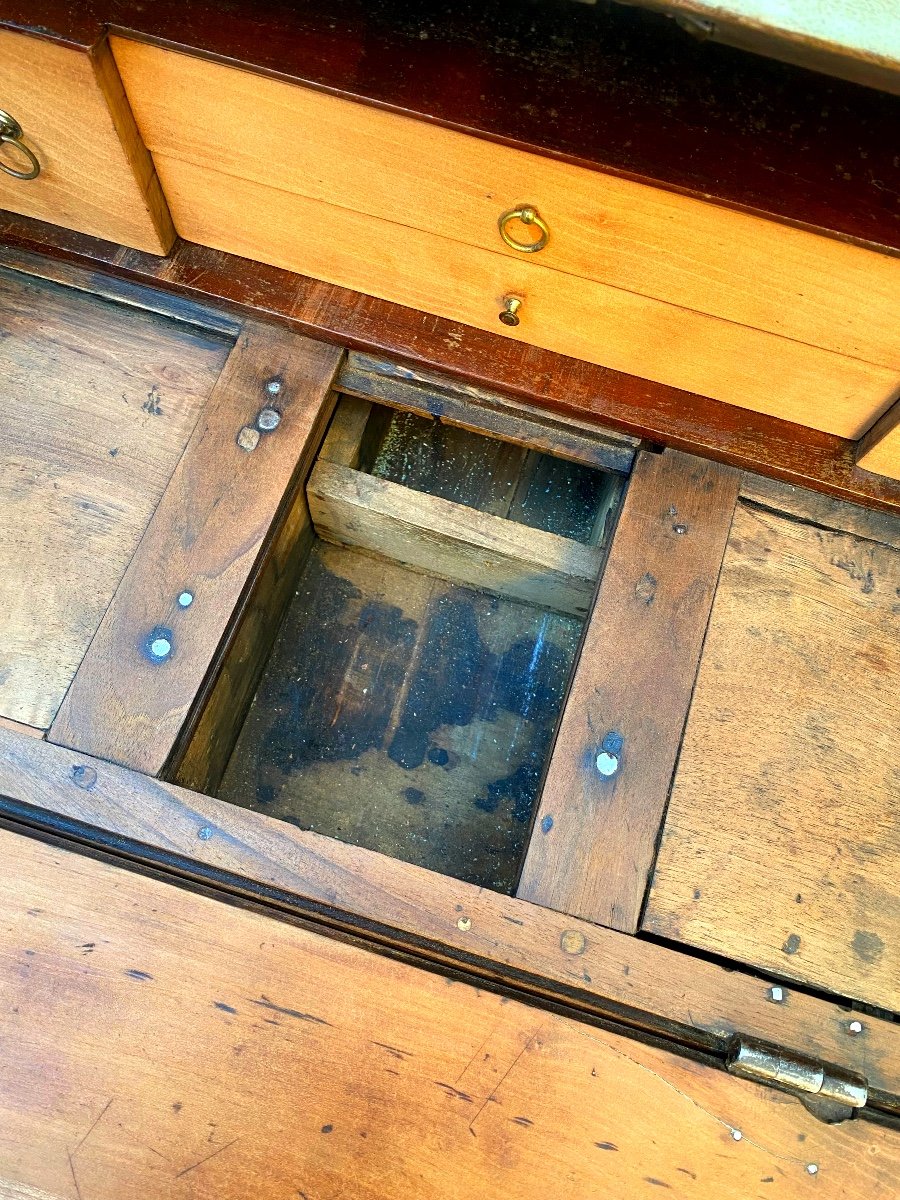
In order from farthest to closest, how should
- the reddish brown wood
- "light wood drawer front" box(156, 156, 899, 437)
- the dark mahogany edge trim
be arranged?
1. the dark mahogany edge trim
2. "light wood drawer front" box(156, 156, 899, 437)
3. the reddish brown wood

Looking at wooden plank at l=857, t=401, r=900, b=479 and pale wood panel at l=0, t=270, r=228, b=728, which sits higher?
wooden plank at l=857, t=401, r=900, b=479

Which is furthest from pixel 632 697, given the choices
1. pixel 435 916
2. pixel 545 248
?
pixel 545 248

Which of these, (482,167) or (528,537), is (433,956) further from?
(482,167)

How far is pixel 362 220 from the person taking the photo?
1252 mm

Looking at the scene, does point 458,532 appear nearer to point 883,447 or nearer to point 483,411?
point 483,411

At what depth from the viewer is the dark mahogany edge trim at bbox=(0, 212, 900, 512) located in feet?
4.38

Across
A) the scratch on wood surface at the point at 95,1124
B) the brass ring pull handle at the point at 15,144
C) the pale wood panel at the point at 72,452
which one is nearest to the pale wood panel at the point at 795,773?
the scratch on wood surface at the point at 95,1124

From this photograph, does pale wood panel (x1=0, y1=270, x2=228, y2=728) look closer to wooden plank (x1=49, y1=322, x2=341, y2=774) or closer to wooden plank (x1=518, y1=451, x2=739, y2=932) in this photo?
wooden plank (x1=49, y1=322, x2=341, y2=774)

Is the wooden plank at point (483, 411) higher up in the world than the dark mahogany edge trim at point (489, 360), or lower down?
lower down

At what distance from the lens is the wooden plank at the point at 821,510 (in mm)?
1348

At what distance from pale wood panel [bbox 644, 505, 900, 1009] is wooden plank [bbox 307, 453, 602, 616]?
0.79 ft

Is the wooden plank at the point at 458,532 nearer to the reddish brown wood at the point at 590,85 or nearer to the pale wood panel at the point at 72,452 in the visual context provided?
the pale wood panel at the point at 72,452

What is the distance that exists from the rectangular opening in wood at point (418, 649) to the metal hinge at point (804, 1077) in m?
0.49

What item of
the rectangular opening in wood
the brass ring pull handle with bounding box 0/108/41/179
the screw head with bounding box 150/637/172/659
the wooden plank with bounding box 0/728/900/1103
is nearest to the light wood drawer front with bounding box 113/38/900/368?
the brass ring pull handle with bounding box 0/108/41/179
